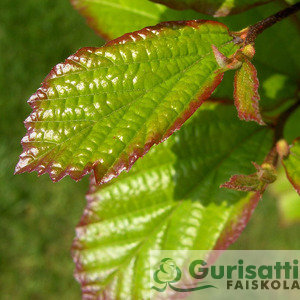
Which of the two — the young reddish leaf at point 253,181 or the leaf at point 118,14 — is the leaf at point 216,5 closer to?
the leaf at point 118,14

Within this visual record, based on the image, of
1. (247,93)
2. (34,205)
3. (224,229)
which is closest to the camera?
(247,93)

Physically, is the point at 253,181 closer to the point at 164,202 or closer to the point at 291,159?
the point at 291,159

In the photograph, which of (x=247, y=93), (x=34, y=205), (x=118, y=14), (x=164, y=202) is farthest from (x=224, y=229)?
(x=34, y=205)

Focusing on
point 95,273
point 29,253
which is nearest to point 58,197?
point 29,253

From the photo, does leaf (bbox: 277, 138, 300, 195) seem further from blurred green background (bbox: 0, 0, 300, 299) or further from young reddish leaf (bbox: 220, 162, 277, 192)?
blurred green background (bbox: 0, 0, 300, 299)

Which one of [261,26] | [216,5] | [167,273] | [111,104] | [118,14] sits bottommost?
[167,273]

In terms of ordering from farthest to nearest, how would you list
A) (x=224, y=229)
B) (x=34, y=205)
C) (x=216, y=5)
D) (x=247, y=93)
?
1. (x=34, y=205)
2. (x=224, y=229)
3. (x=216, y=5)
4. (x=247, y=93)
